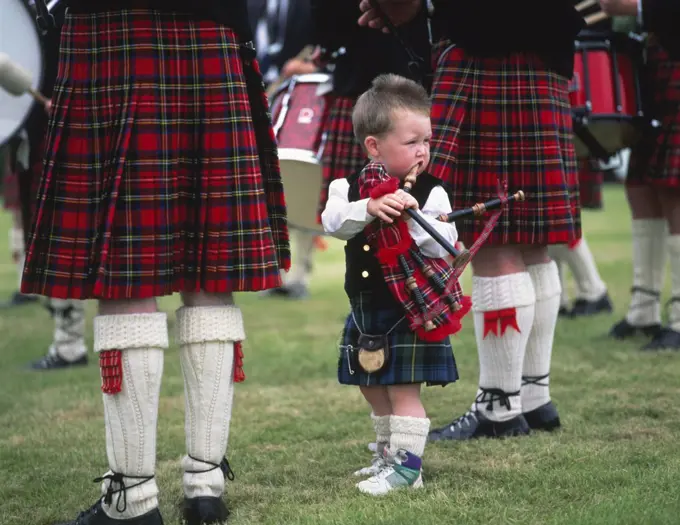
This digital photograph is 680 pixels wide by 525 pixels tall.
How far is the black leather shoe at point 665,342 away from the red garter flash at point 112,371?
8.87 ft

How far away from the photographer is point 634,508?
2.16 metres

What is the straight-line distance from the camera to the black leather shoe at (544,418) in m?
3.02

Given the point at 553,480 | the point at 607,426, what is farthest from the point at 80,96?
the point at 607,426

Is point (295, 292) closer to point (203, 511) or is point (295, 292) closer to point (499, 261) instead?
point (499, 261)

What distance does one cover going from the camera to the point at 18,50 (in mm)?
3574

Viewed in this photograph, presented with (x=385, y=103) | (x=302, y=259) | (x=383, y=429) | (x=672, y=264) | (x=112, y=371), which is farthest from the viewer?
(x=302, y=259)

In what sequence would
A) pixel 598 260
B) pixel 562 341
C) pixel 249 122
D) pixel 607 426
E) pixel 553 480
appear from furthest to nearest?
pixel 598 260
pixel 562 341
pixel 607 426
pixel 553 480
pixel 249 122

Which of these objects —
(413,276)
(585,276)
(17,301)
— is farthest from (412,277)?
(17,301)

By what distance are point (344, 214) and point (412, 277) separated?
212mm

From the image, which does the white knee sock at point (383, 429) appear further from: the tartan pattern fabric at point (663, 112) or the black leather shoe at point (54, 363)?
the black leather shoe at point (54, 363)

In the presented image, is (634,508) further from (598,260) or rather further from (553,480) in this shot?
(598,260)

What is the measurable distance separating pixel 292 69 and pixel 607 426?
120 inches

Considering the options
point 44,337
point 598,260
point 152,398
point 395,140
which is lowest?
point 598,260

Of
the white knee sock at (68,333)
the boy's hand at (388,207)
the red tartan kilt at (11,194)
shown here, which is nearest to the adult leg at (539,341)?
the boy's hand at (388,207)
